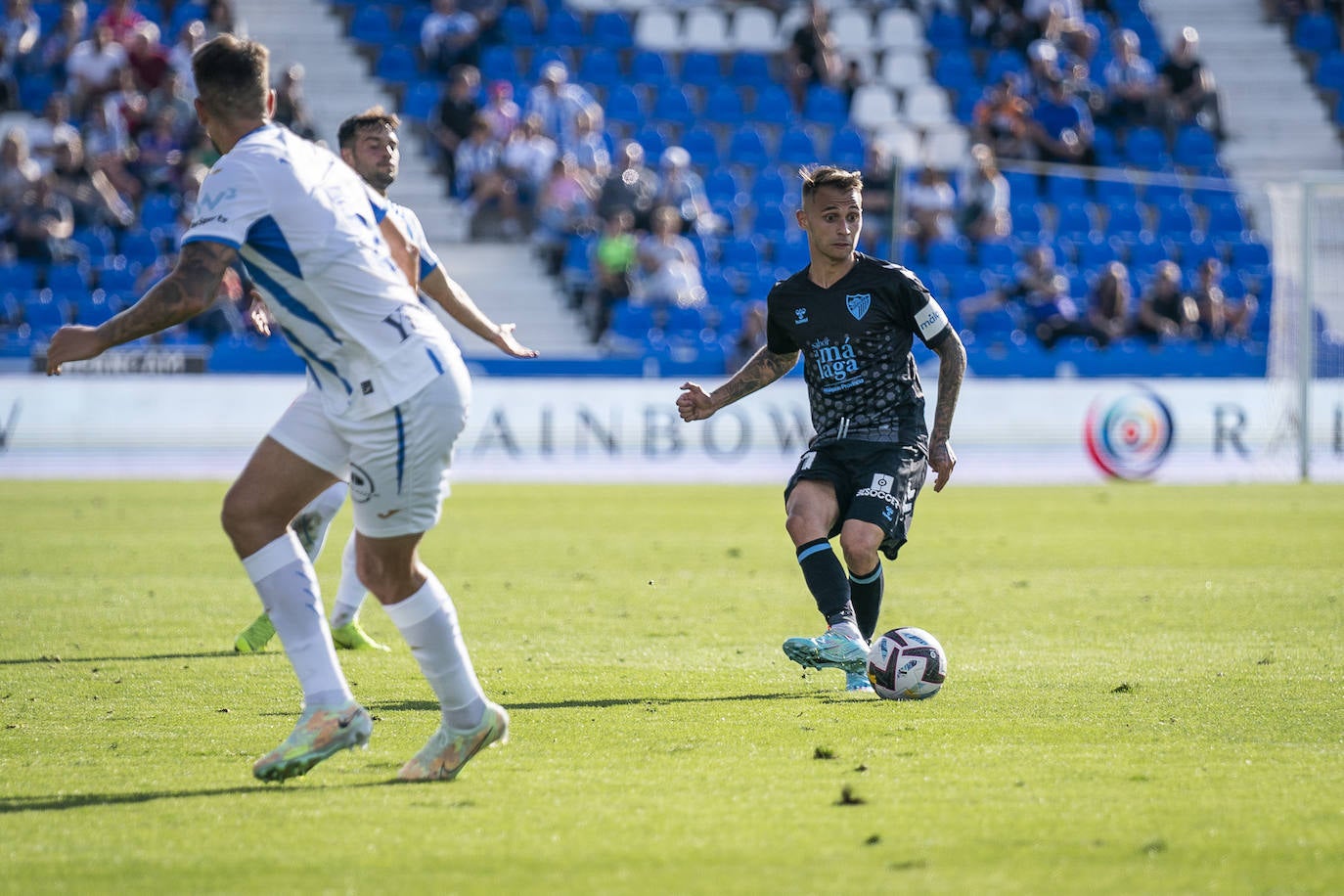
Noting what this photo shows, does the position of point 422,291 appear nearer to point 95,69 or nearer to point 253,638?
point 253,638

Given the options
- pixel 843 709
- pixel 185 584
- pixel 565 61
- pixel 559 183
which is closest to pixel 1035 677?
pixel 843 709

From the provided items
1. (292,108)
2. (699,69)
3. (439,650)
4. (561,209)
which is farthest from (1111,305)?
(439,650)

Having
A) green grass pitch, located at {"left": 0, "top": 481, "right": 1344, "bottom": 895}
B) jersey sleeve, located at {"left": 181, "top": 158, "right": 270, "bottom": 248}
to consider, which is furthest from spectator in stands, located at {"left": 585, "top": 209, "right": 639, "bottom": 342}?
jersey sleeve, located at {"left": 181, "top": 158, "right": 270, "bottom": 248}

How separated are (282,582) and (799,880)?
2.07 metres

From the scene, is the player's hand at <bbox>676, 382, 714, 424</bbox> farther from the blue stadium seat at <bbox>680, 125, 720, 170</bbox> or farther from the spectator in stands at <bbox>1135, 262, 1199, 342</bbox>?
the blue stadium seat at <bbox>680, 125, 720, 170</bbox>

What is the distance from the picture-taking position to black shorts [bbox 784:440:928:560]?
709cm

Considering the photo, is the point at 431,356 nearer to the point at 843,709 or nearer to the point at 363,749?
the point at 363,749

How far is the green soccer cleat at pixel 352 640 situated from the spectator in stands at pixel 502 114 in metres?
16.5

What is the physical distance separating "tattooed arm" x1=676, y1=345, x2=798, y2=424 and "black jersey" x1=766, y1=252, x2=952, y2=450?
6.5 inches

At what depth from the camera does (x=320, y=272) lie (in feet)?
16.3

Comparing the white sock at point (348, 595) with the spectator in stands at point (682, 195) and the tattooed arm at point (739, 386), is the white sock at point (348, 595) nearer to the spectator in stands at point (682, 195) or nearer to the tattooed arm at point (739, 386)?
the tattooed arm at point (739, 386)

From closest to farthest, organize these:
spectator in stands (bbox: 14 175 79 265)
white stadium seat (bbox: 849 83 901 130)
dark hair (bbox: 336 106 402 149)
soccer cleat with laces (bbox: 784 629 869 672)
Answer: soccer cleat with laces (bbox: 784 629 869 672) → dark hair (bbox: 336 106 402 149) → spectator in stands (bbox: 14 175 79 265) → white stadium seat (bbox: 849 83 901 130)

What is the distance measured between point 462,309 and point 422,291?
282mm

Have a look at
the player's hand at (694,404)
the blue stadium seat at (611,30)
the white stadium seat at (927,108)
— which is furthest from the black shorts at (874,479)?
the blue stadium seat at (611,30)
